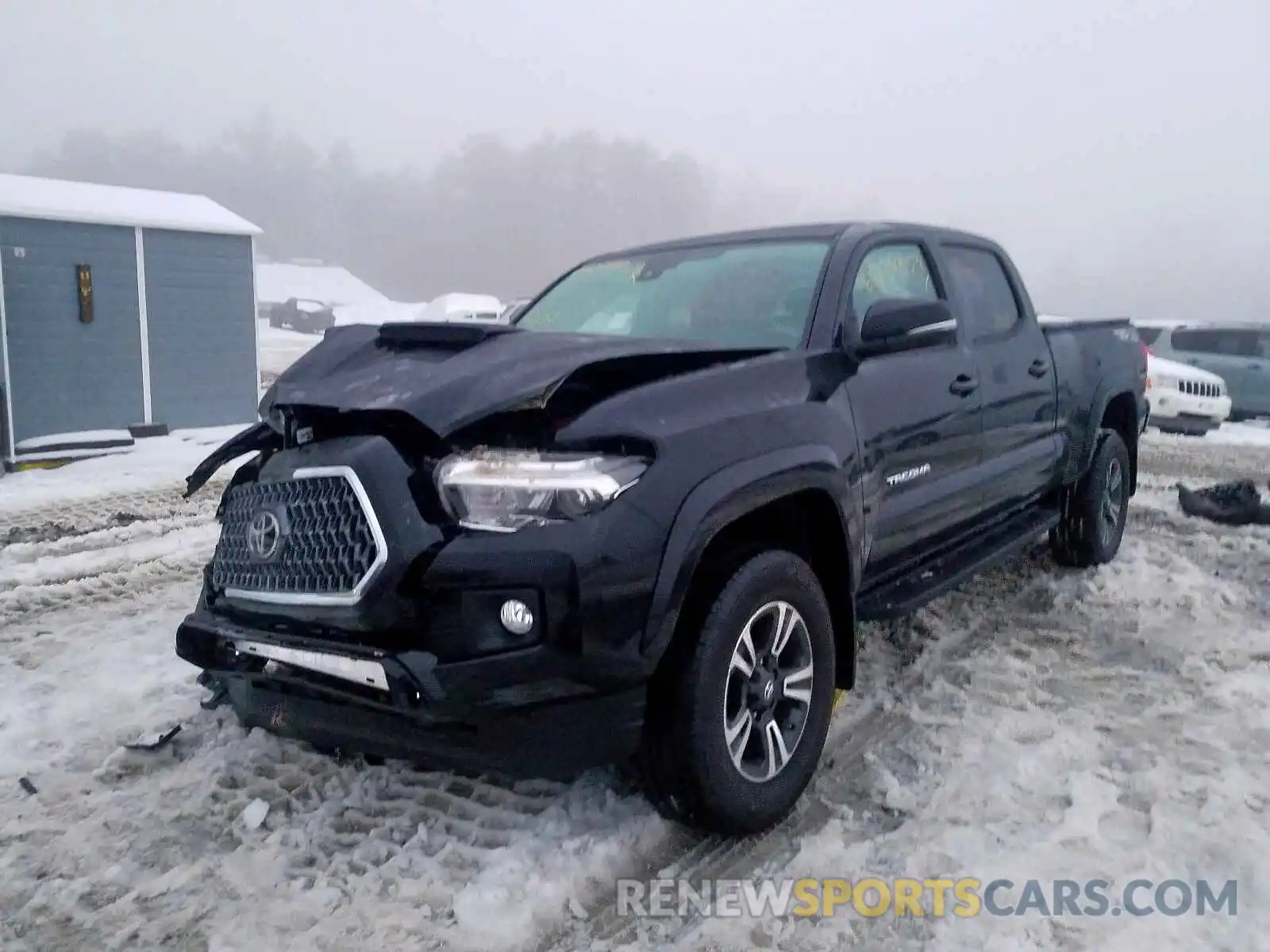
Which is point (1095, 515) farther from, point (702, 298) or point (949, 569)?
point (702, 298)

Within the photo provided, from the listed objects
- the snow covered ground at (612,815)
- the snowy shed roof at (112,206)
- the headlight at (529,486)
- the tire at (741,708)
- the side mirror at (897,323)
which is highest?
the snowy shed roof at (112,206)

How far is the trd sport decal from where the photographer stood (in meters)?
3.27

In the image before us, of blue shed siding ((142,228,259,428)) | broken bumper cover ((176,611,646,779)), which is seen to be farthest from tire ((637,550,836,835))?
blue shed siding ((142,228,259,428))

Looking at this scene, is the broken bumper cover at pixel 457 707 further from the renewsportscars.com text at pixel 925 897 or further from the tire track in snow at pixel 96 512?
the tire track in snow at pixel 96 512

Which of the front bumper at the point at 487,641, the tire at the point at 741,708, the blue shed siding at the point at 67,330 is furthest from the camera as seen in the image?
the blue shed siding at the point at 67,330

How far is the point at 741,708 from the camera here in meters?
2.58

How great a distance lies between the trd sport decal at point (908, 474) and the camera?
129 inches

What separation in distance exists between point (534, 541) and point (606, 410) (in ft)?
1.30

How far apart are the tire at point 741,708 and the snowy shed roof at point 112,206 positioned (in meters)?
10.4

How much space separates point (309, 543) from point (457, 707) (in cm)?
59

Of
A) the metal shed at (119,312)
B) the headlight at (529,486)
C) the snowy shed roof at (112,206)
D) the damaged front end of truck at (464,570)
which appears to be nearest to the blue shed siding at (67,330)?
the metal shed at (119,312)

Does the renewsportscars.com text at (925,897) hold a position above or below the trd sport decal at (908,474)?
below

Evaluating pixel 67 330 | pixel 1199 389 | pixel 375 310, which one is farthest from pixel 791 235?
pixel 375 310

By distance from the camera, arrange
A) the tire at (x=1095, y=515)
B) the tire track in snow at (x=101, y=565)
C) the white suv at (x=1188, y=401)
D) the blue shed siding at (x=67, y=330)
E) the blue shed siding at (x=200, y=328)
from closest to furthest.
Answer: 1. the tire track in snow at (x=101, y=565)
2. the tire at (x=1095, y=515)
3. the blue shed siding at (x=67, y=330)
4. the blue shed siding at (x=200, y=328)
5. the white suv at (x=1188, y=401)
